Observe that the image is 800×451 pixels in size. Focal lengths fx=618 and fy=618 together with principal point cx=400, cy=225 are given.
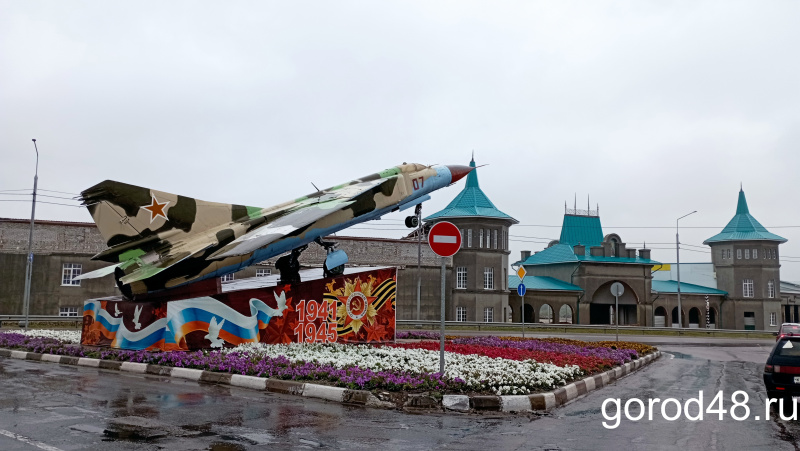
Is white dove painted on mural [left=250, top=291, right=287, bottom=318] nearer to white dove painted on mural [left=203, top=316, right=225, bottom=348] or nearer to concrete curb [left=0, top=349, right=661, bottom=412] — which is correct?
white dove painted on mural [left=203, top=316, right=225, bottom=348]

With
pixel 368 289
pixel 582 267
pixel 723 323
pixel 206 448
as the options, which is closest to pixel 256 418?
pixel 206 448

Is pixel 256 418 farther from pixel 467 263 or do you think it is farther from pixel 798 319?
pixel 798 319

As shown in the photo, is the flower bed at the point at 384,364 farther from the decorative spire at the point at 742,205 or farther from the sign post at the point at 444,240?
the decorative spire at the point at 742,205

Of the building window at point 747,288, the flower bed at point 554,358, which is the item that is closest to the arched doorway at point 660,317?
the building window at point 747,288

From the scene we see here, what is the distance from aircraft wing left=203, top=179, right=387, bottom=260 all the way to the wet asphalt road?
14.3 ft

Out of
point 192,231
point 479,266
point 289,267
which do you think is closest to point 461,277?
point 479,266

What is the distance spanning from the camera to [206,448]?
22.3 ft

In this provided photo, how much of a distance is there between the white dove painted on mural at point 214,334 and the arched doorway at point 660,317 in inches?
2346

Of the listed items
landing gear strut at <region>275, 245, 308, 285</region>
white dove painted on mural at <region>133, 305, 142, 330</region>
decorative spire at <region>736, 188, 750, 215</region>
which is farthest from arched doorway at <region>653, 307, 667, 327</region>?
white dove painted on mural at <region>133, 305, 142, 330</region>

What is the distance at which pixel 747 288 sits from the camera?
220 ft

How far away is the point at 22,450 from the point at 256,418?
116 inches

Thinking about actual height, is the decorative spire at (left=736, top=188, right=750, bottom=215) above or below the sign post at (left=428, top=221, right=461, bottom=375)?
above

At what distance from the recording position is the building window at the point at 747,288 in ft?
220

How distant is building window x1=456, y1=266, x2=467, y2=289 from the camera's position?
50188 mm
